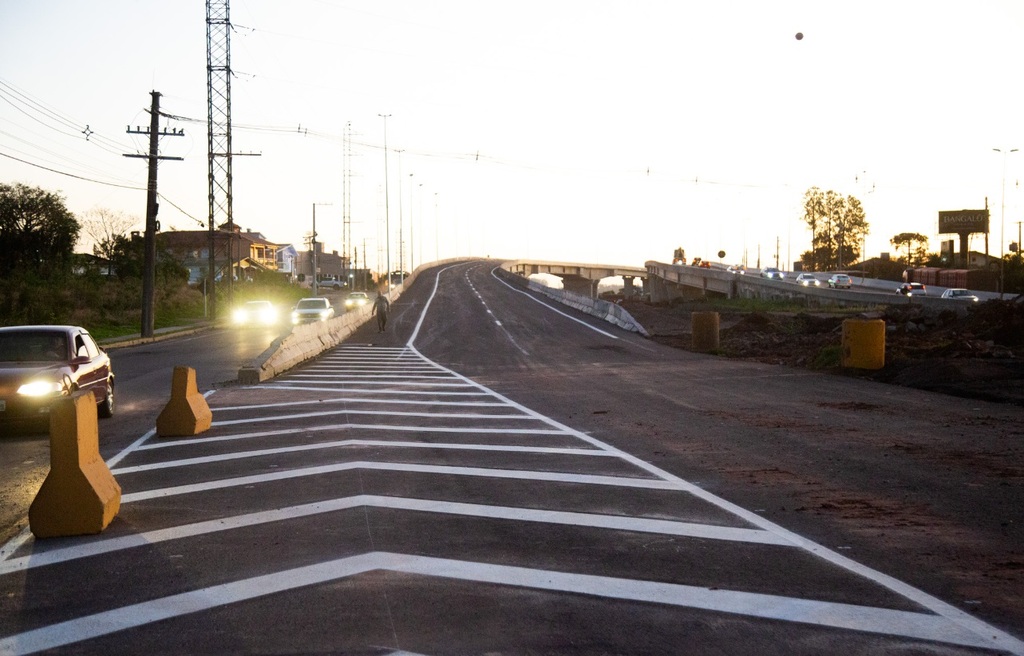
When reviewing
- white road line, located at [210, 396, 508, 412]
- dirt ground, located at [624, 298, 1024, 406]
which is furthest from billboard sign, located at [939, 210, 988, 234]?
white road line, located at [210, 396, 508, 412]

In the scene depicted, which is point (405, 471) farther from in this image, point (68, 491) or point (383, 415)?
point (383, 415)

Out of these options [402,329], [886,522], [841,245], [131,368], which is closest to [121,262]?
[402,329]

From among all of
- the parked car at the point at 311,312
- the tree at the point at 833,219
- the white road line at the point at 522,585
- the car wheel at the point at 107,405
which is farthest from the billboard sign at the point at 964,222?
the white road line at the point at 522,585

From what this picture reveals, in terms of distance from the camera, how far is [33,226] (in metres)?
66.0

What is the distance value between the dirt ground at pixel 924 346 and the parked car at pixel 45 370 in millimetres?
14675

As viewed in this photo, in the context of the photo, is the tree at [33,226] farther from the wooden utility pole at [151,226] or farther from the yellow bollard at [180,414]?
the yellow bollard at [180,414]

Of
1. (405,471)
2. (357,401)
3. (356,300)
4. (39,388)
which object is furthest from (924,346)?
(356,300)

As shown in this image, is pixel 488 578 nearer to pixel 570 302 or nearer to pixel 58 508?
→ pixel 58 508

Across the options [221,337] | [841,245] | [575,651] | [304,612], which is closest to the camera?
[575,651]

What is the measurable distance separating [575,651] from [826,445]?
762 centimetres

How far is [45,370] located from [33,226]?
58845 mm

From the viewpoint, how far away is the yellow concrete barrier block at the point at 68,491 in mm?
7391

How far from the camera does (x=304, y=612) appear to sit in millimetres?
5418

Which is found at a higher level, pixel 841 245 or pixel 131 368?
pixel 841 245
